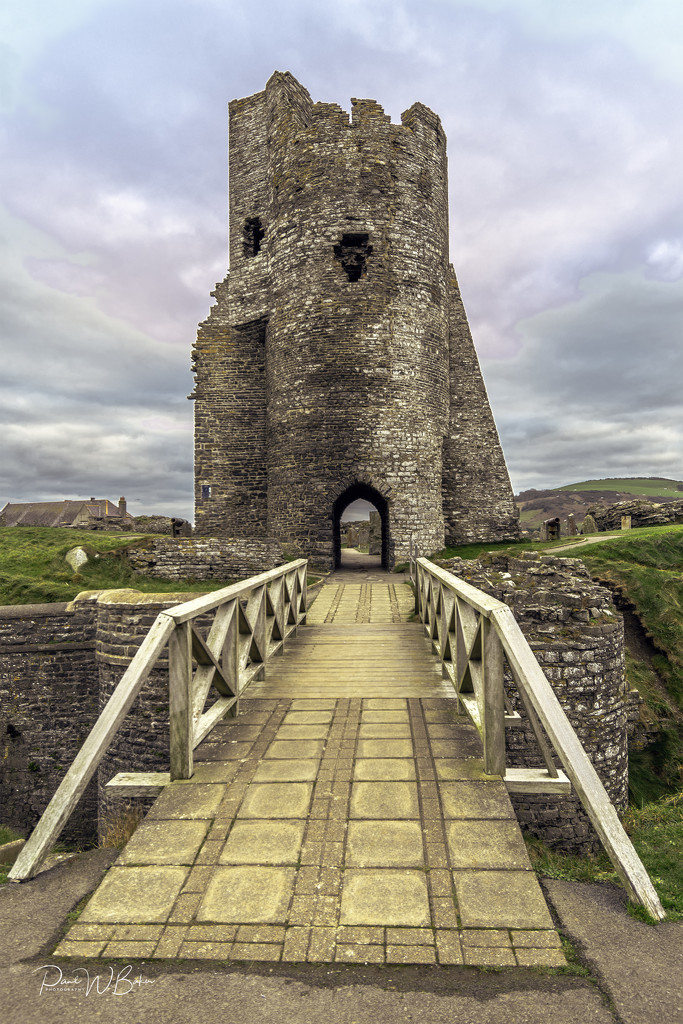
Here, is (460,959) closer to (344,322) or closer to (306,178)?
(344,322)

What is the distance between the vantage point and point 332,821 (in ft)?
9.48

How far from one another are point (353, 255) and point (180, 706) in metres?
15.2

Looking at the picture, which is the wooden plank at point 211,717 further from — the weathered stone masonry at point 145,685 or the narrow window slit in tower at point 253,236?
the narrow window slit in tower at point 253,236

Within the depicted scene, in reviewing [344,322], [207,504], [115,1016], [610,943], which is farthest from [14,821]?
[344,322]

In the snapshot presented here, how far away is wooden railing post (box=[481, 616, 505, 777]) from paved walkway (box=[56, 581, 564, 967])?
0.14 meters

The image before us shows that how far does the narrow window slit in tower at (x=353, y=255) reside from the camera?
1582cm

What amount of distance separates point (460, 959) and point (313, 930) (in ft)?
1.82

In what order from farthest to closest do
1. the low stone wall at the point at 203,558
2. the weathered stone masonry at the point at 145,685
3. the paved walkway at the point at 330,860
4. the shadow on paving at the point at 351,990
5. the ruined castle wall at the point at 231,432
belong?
the ruined castle wall at the point at 231,432 → the low stone wall at the point at 203,558 → the weathered stone masonry at the point at 145,685 → the paved walkway at the point at 330,860 → the shadow on paving at the point at 351,990

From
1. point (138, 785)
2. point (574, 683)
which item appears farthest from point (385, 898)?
point (574, 683)

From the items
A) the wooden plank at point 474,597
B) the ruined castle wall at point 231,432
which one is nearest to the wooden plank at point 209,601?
the wooden plank at point 474,597

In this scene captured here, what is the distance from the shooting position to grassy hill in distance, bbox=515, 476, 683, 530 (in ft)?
258

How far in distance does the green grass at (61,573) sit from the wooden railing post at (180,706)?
22.7ft

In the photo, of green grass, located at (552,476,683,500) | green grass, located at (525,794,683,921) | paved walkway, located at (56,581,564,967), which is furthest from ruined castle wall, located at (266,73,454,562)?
green grass, located at (552,476,683,500)

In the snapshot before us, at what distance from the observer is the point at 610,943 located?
2.14 metres
